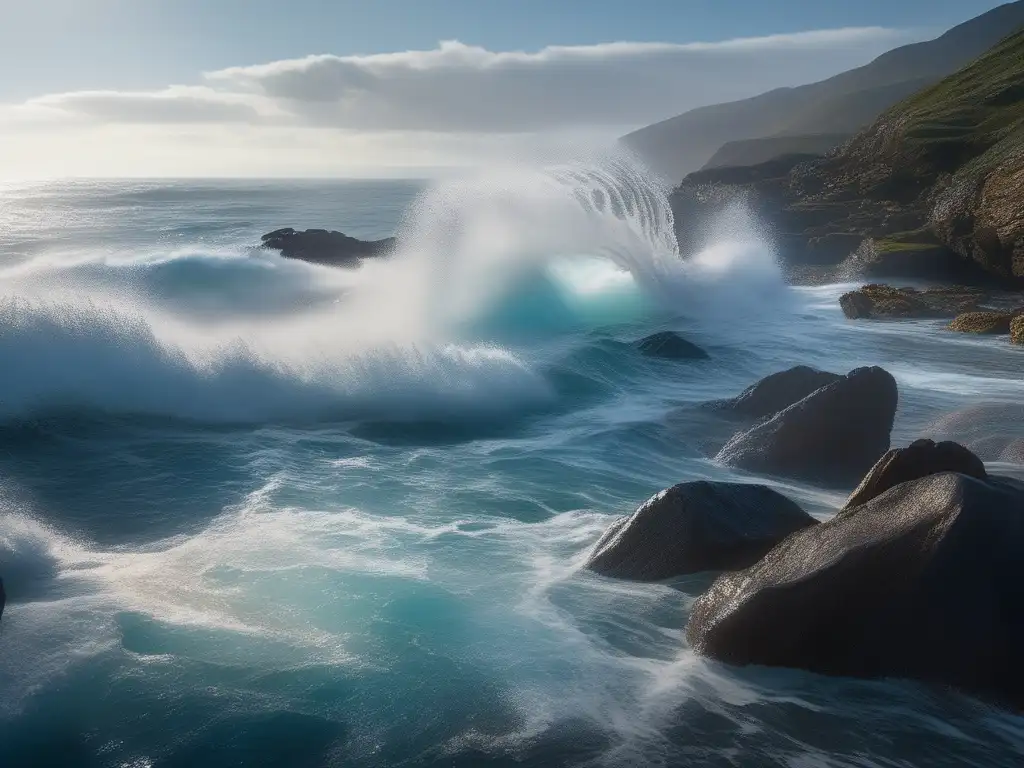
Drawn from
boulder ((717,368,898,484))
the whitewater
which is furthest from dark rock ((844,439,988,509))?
boulder ((717,368,898,484))

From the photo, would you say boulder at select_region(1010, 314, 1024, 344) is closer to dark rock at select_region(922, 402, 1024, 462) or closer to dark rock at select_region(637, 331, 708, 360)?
dark rock at select_region(922, 402, 1024, 462)

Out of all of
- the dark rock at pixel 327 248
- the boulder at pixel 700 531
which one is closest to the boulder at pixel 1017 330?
the boulder at pixel 700 531

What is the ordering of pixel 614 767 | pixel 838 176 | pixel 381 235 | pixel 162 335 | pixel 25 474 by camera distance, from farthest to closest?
1. pixel 381 235
2. pixel 838 176
3. pixel 162 335
4. pixel 25 474
5. pixel 614 767

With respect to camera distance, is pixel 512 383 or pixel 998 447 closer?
pixel 998 447

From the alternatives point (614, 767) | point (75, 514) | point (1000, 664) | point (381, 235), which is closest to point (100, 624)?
point (75, 514)

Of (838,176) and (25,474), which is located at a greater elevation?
(838,176)

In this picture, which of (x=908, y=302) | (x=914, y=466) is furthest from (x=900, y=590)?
(x=908, y=302)

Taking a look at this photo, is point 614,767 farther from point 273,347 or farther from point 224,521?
point 273,347

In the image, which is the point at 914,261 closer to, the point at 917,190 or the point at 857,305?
the point at 857,305
